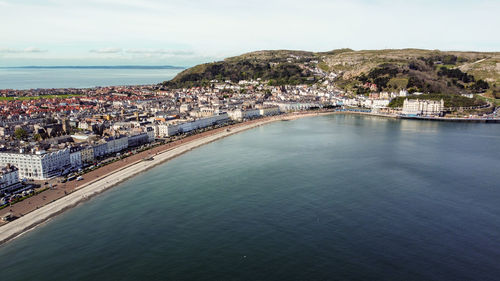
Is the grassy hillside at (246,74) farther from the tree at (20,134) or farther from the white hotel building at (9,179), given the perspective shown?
the white hotel building at (9,179)

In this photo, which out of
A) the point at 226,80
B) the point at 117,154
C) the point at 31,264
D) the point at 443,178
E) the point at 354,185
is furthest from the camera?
the point at 226,80

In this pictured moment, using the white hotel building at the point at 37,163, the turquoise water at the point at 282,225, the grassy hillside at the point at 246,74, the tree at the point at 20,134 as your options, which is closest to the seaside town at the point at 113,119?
the white hotel building at the point at 37,163

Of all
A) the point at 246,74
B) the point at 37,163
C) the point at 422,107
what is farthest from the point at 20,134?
the point at 246,74

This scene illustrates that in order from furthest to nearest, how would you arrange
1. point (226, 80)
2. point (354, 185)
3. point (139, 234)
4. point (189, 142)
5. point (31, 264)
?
point (226, 80) → point (189, 142) → point (354, 185) → point (139, 234) → point (31, 264)

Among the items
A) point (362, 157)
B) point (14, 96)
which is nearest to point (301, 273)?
point (362, 157)

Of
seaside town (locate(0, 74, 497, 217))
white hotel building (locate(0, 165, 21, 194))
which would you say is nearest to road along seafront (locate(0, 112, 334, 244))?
seaside town (locate(0, 74, 497, 217))

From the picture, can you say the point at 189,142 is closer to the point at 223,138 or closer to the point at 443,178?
the point at 223,138
